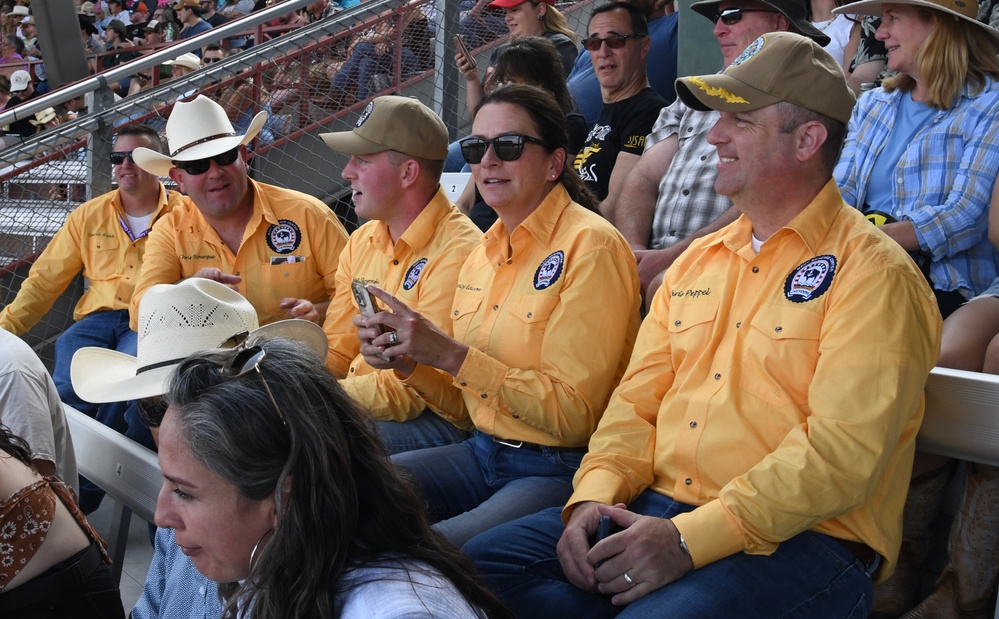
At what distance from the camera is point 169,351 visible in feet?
7.68

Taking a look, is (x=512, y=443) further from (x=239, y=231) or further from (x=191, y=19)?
(x=191, y=19)

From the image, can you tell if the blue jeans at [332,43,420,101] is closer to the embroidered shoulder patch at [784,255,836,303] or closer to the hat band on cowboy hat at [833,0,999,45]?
the hat band on cowboy hat at [833,0,999,45]

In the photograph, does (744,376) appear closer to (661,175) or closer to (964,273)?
(964,273)

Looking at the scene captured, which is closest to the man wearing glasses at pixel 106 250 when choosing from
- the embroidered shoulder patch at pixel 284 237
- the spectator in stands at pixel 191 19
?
the embroidered shoulder patch at pixel 284 237

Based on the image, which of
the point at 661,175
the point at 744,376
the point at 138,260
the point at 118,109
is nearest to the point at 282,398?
the point at 744,376

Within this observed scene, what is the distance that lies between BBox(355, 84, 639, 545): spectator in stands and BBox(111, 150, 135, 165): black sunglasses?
2653mm

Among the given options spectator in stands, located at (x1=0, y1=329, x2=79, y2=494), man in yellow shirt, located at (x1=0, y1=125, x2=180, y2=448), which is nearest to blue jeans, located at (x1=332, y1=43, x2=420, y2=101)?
man in yellow shirt, located at (x1=0, y1=125, x2=180, y2=448)

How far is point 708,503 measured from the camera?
6.40ft

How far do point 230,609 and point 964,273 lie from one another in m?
2.23

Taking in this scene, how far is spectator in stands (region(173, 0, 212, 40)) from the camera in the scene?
11.3 meters

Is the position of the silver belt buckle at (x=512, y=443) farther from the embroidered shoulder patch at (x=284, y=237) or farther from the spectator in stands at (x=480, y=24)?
the spectator in stands at (x=480, y=24)

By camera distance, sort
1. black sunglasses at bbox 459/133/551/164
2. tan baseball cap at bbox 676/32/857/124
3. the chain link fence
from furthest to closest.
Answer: the chain link fence, black sunglasses at bbox 459/133/551/164, tan baseball cap at bbox 676/32/857/124

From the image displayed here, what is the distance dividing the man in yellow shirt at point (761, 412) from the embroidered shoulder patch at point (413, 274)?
105 cm

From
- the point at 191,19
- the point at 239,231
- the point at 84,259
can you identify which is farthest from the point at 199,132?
the point at 191,19
